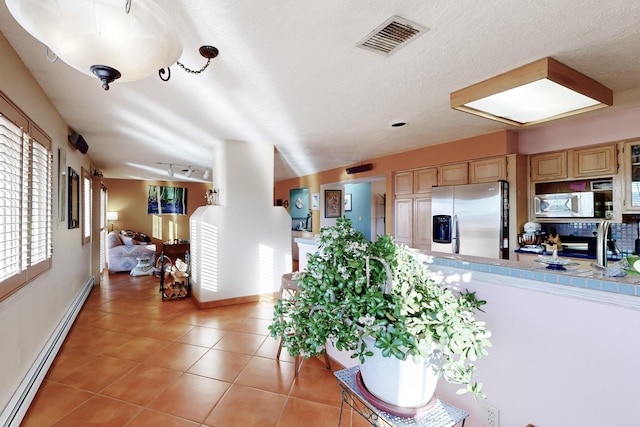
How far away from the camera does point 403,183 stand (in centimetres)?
492

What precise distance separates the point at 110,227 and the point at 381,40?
8.96 metres

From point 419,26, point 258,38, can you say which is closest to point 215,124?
point 258,38

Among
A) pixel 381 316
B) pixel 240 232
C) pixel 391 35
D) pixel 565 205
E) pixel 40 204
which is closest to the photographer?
pixel 381 316

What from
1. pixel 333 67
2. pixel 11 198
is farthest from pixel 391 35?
pixel 11 198

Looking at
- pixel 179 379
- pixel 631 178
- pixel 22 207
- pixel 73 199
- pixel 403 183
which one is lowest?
pixel 179 379

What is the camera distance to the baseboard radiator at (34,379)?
1.75 meters

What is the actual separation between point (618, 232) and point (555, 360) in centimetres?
299

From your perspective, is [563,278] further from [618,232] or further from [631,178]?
[618,232]

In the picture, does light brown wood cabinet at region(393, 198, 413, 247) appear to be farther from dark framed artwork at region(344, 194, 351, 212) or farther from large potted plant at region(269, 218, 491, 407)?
large potted plant at region(269, 218, 491, 407)

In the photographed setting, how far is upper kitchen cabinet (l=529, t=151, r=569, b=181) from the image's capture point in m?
3.41

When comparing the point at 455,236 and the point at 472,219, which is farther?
the point at 455,236

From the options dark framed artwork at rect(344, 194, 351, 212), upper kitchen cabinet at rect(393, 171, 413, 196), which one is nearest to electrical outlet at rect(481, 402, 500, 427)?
upper kitchen cabinet at rect(393, 171, 413, 196)

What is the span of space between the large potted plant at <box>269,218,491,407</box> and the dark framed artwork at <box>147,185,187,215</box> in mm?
8802

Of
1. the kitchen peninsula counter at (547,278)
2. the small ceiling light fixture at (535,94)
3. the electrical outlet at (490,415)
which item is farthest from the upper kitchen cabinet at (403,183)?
the electrical outlet at (490,415)
